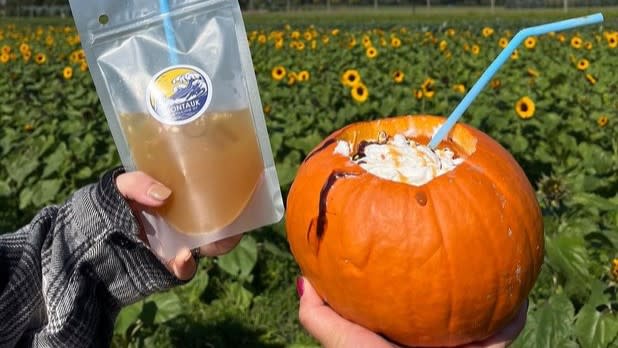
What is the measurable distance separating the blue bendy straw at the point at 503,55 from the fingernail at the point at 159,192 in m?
0.45

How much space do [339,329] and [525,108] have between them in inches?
Result: 181

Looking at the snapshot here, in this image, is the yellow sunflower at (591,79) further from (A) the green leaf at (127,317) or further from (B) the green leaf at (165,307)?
(A) the green leaf at (127,317)

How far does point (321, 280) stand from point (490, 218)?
303mm

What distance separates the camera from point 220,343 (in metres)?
3.38

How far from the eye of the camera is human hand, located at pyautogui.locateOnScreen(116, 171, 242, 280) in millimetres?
1327

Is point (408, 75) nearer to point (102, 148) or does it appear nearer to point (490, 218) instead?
point (102, 148)

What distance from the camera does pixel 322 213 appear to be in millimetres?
1384

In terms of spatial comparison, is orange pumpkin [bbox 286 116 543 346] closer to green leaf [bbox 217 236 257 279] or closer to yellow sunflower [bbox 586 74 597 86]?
green leaf [bbox 217 236 257 279]

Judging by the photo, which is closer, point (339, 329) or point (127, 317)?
point (339, 329)

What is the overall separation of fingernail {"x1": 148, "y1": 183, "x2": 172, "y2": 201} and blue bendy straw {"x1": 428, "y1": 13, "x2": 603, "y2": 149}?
45 cm

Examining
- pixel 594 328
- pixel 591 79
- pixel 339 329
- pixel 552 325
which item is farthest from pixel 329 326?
pixel 591 79

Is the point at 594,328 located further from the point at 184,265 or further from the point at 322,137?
the point at 322,137

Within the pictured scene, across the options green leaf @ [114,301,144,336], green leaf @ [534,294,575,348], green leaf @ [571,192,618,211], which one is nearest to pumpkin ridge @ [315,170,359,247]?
green leaf @ [534,294,575,348]

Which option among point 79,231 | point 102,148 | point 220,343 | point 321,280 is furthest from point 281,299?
point 321,280
